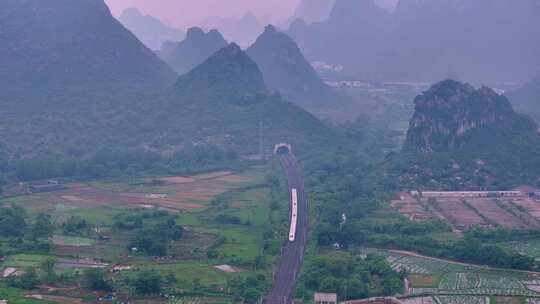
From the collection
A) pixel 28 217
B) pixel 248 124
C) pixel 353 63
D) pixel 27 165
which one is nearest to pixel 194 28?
pixel 353 63

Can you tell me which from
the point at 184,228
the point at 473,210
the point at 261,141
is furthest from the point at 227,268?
the point at 261,141

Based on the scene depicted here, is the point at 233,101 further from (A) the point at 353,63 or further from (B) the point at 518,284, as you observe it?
(A) the point at 353,63

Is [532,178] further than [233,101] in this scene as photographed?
No

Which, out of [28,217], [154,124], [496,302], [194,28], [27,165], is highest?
[194,28]

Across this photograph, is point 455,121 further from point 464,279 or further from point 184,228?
point 464,279

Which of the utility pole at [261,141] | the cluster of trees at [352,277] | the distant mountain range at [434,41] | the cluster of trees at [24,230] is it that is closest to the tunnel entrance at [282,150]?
the utility pole at [261,141]

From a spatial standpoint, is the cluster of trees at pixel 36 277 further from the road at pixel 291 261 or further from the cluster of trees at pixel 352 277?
the cluster of trees at pixel 352 277

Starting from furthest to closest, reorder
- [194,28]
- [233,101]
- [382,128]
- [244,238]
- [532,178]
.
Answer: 1. [194,28]
2. [382,128]
3. [233,101]
4. [532,178]
5. [244,238]
